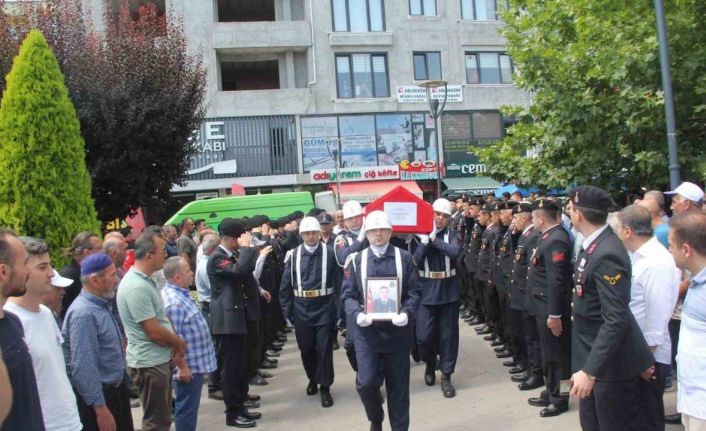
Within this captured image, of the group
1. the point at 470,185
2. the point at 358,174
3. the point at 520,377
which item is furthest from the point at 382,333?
the point at 470,185

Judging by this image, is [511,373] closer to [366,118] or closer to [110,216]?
[110,216]

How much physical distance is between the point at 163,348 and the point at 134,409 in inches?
119

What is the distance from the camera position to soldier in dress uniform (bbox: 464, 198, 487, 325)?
1089cm

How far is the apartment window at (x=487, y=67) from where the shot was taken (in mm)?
29094

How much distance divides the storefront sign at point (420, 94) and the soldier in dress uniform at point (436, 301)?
2095 cm

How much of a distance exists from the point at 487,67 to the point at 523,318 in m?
23.4

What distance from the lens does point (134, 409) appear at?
754 centimetres

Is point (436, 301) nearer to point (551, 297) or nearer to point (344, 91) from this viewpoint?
point (551, 297)

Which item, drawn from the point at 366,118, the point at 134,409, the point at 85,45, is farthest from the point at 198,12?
the point at 134,409

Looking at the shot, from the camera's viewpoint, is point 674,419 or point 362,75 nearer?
point 674,419

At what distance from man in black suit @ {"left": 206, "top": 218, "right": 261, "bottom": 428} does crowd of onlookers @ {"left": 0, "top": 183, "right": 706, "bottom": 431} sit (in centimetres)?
3

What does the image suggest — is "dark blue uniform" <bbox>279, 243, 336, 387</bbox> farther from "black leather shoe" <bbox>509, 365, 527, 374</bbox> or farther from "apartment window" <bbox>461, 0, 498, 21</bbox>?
"apartment window" <bbox>461, 0, 498, 21</bbox>

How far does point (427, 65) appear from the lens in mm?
28781

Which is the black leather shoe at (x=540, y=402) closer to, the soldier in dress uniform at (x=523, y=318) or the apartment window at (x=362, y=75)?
the soldier in dress uniform at (x=523, y=318)
